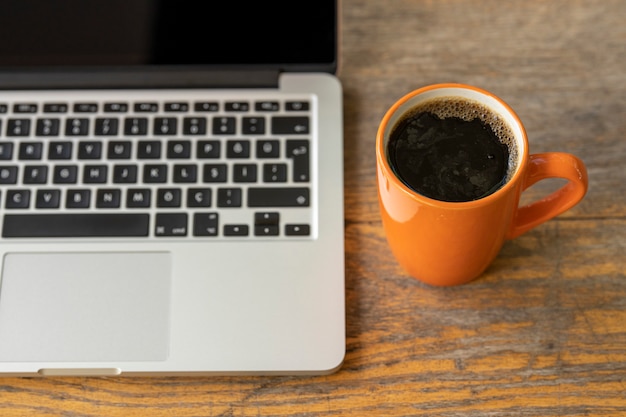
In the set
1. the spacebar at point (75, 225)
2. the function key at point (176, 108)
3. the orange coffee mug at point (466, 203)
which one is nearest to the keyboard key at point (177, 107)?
the function key at point (176, 108)

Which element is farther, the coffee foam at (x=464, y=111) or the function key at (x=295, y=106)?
the function key at (x=295, y=106)

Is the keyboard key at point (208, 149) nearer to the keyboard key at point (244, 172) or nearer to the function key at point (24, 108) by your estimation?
the keyboard key at point (244, 172)

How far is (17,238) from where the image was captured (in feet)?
1.86

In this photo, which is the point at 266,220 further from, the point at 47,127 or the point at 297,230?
the point at 47,127

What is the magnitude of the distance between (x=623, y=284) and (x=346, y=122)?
27cm

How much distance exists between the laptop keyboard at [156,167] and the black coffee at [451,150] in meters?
0.12

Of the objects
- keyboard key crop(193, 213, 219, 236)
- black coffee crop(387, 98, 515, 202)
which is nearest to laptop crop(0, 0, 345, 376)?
keyboard key crop(193, 213, 219, 236)

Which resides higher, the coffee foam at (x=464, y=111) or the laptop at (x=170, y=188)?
the coffee foam at (x=464, y=111)

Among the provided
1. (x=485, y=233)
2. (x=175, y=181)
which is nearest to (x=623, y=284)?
(x=485, y=233)

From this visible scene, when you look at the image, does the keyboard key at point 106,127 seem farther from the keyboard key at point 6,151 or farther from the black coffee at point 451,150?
the black coffee at point 451,150

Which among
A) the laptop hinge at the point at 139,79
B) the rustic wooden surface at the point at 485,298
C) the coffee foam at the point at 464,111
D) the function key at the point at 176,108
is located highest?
the coffee foam at the point at 464,111

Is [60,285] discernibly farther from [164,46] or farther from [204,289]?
[164,46]

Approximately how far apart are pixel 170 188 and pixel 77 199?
0.08 m

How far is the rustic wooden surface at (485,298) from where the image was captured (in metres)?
0.53
